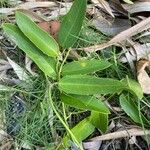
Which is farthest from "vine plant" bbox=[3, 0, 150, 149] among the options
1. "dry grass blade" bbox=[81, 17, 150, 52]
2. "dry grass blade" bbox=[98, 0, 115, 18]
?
"dry grass blade" bbox=[98, 0, 115, 18]

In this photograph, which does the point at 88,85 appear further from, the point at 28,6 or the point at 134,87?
the point at 28,6

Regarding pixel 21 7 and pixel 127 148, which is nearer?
pixel 127 148

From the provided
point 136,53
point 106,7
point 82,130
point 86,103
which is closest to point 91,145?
point 82,130

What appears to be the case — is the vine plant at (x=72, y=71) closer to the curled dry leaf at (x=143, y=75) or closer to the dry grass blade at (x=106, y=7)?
the curled dry leaf at (x=143, y=75)

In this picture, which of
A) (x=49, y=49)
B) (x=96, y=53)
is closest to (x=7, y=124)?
(x=49, y=49)

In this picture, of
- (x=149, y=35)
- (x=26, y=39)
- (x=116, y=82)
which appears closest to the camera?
(x=116, y=82)

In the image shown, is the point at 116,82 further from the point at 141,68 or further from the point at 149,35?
the point at 149,35
